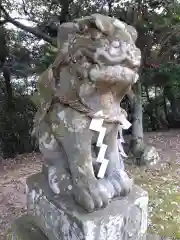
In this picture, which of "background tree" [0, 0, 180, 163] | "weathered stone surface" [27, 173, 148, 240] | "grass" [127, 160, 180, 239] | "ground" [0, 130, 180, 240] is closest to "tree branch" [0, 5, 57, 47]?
"background tree" [0, 0, 180, 163]

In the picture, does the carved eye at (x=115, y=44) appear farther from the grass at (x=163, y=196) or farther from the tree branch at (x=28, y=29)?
the tree branch at (x=28, y=29)

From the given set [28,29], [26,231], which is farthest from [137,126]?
[26,231]

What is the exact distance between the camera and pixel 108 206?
1200mm

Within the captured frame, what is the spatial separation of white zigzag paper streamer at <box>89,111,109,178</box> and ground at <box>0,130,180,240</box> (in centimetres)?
116

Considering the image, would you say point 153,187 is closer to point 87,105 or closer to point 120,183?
point 120,183

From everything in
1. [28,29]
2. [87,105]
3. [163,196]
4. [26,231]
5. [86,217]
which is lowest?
[163,196]

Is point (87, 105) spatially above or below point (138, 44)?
below

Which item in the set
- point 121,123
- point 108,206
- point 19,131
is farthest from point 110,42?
point 19,131

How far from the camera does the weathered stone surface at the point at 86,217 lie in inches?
44.5

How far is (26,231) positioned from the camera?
141cm

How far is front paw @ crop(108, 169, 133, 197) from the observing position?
4.06 ft

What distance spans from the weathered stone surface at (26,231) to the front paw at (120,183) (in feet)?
1.34

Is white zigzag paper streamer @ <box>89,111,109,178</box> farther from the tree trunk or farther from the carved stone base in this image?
the tree trunk

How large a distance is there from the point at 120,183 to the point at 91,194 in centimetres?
16
